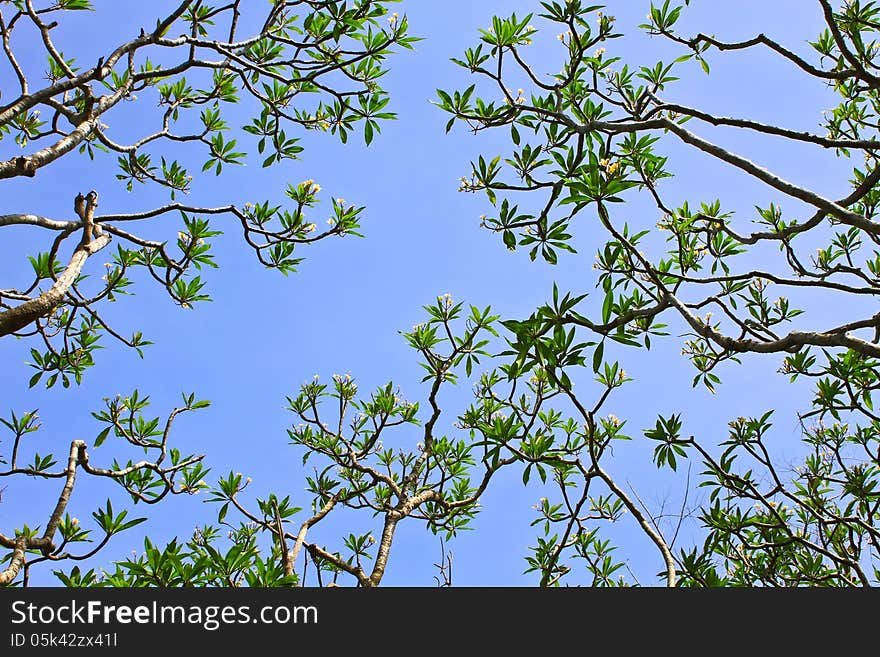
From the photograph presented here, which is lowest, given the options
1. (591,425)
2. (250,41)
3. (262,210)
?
(591,425)

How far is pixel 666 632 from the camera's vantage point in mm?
1896

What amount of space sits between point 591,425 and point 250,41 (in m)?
2.42

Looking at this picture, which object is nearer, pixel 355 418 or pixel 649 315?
pixel 649 315

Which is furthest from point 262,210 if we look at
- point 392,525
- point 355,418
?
point 392,525

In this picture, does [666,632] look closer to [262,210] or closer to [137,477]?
[137,477]

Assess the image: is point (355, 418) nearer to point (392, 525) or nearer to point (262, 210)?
point (392, 525)

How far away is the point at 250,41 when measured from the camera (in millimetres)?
3180

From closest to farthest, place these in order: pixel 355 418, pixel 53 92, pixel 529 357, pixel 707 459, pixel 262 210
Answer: pixel 529 357 < pixel 53 92 < pixel 707 459 < pixel 262 210 < pixel 355 418

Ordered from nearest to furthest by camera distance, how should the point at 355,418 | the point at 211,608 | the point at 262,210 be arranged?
the point at 211,608
the point at 262,210
the point at 355,418

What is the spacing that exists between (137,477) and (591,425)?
76.9 inches

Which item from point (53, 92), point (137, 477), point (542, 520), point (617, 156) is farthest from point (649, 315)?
point (53, 92)

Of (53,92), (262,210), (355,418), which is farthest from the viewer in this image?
(355,418)

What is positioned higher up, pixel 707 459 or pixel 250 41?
pixel 250 41

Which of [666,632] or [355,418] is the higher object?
[355,418]
